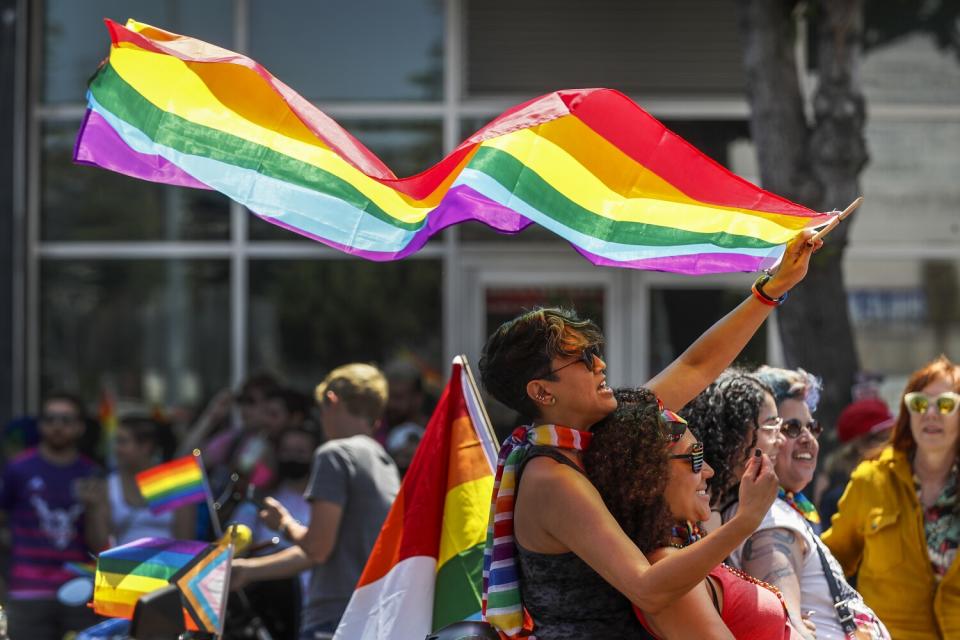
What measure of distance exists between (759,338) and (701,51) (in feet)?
7.52

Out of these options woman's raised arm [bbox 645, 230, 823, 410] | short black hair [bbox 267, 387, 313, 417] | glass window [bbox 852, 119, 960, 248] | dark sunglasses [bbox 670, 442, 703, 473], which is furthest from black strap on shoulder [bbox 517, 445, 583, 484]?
glass window [bbox 852, 119, 960, 248]

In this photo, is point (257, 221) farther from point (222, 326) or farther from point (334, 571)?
point (334, 571)

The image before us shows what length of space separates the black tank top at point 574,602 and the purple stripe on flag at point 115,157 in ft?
5.39

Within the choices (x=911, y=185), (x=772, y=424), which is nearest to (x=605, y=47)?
(x=911, y=185)

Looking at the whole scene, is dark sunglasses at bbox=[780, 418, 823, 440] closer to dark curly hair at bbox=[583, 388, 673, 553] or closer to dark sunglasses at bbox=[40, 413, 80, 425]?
dark curly hair at bbox=[583, 388, 673, 553]

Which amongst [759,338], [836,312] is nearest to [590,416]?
[836,312]

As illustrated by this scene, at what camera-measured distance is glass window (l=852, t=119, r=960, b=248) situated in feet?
35.7

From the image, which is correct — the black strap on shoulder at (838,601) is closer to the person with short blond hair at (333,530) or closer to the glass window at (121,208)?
the person with short blond hair at (333,530)

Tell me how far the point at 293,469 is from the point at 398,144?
3.99 meters

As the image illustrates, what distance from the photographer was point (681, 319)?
1073cm

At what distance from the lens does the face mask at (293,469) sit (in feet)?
24.5

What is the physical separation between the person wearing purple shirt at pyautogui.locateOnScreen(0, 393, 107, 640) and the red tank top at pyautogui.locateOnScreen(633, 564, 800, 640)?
526cm

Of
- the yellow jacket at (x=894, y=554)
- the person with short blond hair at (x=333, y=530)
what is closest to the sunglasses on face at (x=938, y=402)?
the yellow jacket at (x=894, y=554)

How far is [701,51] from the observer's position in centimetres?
1083
